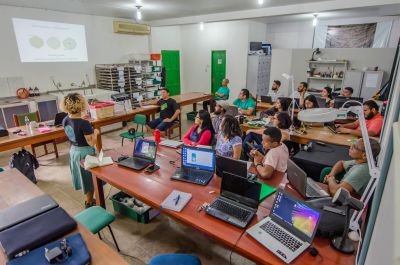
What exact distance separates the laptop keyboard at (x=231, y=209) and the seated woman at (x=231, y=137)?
2.78 ft

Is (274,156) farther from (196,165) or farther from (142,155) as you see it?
(142,155)

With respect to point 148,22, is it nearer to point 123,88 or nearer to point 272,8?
point 123,88

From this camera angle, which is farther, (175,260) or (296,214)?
(175,260)

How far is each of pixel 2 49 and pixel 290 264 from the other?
20.8ft

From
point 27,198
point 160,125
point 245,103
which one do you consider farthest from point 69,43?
point 27,198

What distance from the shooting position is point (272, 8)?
5398 mm

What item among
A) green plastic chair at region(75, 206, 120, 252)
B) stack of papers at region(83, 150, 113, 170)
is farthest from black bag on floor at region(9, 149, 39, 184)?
green plastic chair at region(75, 206, 120, 252)

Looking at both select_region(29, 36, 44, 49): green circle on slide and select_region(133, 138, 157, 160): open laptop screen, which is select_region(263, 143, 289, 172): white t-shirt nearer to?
select_region(133, 138, 157, 160): open laptop screen

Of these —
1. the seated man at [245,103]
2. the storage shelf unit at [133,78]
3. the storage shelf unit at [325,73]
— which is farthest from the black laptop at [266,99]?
the storage shelf unit at [133,78]

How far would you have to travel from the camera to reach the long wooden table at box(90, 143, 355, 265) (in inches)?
57.0

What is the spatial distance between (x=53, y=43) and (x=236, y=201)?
5.96 metres

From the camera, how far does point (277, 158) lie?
234 cm

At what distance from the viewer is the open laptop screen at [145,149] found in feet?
8.60

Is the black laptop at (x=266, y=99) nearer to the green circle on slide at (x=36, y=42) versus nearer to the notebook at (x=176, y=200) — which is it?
the notebook at (x=176, y=200)
